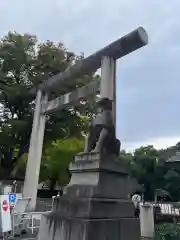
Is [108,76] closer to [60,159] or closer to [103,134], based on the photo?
[103,134]

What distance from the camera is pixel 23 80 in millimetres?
15078

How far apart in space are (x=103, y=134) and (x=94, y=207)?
1100 mm

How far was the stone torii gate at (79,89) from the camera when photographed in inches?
365

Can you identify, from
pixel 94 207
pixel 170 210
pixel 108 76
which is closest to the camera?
pixel 94 207

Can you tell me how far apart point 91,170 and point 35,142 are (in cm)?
852

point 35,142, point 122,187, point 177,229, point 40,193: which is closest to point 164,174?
point 40,193

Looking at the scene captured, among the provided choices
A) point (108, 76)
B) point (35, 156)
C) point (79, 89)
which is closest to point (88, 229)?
point (108, 76)

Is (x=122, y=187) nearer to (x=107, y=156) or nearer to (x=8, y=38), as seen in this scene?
(x=107, y=156)

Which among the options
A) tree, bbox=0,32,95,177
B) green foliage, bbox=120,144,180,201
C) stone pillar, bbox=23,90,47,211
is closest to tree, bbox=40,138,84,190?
green foliage, bbox=120,144,180,201

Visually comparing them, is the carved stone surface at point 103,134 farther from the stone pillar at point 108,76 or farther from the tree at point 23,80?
the tree at point 23,80

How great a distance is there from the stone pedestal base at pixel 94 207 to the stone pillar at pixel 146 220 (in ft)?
17.0

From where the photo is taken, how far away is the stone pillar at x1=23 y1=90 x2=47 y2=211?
12.3m

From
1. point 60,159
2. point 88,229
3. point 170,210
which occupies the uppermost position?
point 60,159

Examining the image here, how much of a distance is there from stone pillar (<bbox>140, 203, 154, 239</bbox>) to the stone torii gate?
3.19m
